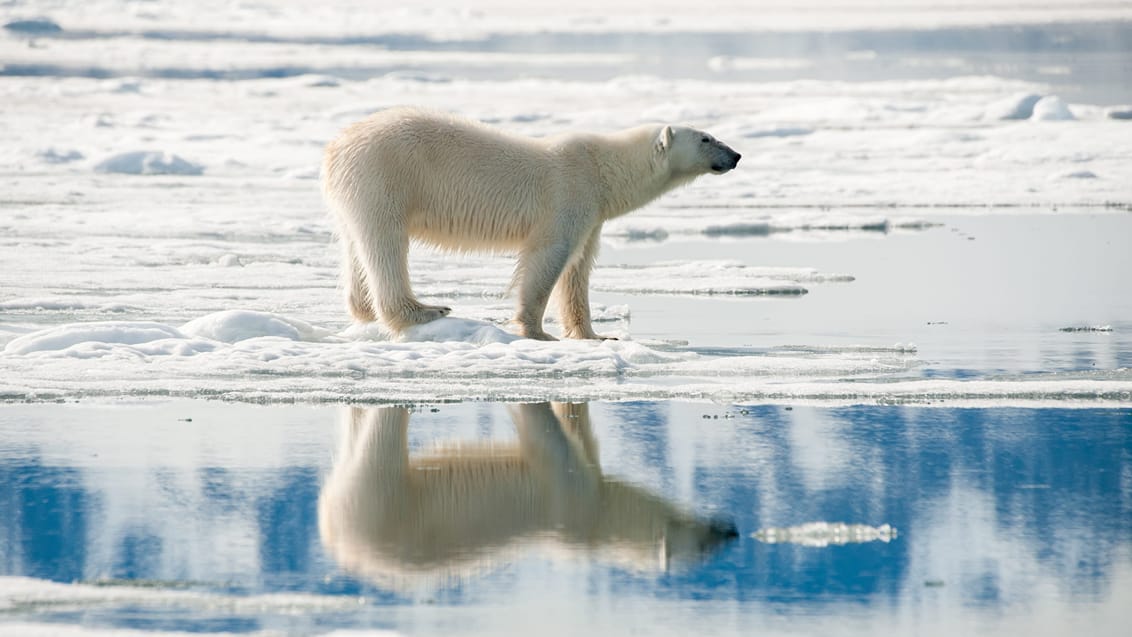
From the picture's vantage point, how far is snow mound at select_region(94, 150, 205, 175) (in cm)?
3422

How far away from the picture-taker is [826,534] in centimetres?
460

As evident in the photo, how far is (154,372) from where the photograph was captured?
7.52m

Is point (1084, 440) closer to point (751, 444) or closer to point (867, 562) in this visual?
point (751, 444)

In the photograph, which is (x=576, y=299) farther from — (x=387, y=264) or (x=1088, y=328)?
(x=1088, y=328)

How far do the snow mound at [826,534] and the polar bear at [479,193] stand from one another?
4242 mm

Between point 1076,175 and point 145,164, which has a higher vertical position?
point 145,164

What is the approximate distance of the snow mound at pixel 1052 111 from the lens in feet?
138

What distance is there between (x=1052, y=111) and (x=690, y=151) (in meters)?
36.2

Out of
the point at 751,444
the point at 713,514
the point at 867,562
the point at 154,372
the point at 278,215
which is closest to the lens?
the point at 867,562

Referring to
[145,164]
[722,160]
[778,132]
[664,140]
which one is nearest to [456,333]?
[664,140]

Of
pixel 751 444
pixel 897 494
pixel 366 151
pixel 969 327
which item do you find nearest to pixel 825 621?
pixel 897 494

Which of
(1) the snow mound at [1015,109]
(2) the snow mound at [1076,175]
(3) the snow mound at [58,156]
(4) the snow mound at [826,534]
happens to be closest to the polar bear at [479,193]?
(4) the snow mound at [826,534]

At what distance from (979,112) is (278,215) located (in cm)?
3164

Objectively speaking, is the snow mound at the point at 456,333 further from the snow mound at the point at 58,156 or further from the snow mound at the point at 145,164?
the snow mound at the point at 58,156
